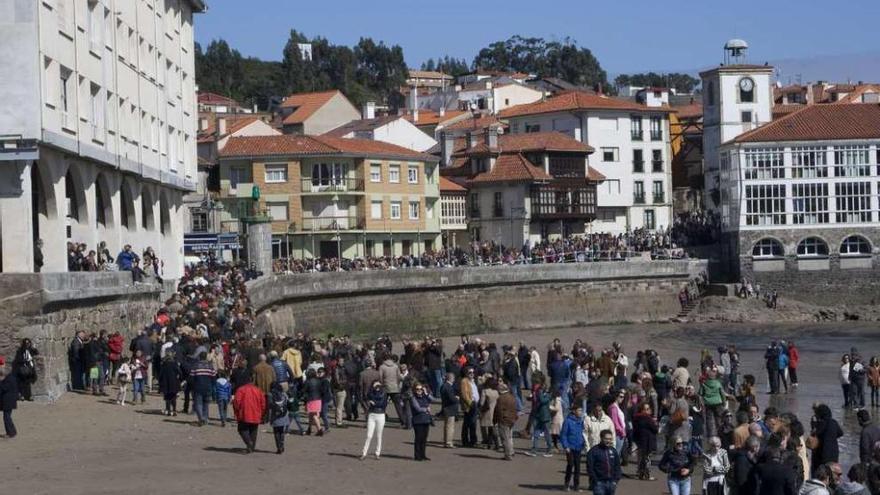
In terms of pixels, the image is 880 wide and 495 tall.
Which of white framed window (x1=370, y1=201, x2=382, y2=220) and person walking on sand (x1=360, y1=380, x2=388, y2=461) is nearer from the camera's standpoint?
person walking on sand (x1=360, y1=380, x2=388, y2=461)

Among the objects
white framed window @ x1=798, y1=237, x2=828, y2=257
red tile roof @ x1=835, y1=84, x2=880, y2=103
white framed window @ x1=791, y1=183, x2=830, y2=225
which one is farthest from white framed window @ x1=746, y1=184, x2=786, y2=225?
red tile roof @ x1=835, y1=84, x2=880, y2=103

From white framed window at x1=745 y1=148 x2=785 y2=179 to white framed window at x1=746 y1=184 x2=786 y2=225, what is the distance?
96 cm

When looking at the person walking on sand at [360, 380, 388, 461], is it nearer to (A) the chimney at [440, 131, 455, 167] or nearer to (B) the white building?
(B) the white building

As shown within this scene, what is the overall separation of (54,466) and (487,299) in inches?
1895

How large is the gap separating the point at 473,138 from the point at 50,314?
70.1 m

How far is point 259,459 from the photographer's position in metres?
22.8

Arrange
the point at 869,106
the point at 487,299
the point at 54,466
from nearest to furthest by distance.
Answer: the point at 54,466 < the point at 487,299 < the point at 869,106

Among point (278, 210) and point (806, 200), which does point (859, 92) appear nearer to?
point (806, 200)

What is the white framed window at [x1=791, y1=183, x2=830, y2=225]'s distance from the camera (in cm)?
7775

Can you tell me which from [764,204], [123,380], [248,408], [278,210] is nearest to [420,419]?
[248,408]

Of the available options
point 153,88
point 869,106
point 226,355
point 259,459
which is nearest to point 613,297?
point 869,106

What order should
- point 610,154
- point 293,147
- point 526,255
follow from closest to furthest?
point 526,255 → point 293,147 → point 610,154

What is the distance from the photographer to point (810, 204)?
78.0 metres

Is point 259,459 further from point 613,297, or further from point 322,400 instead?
point 613,297
